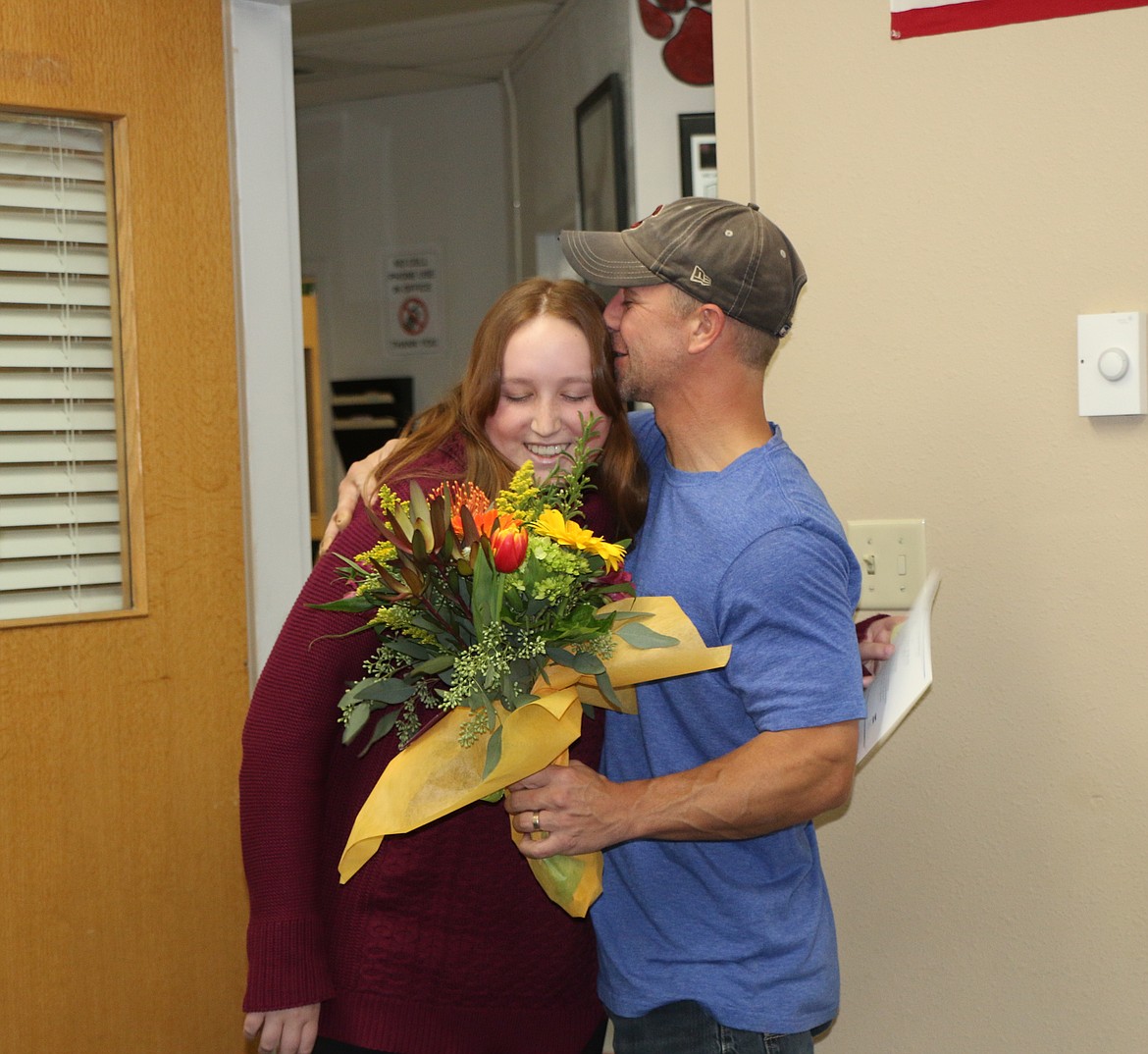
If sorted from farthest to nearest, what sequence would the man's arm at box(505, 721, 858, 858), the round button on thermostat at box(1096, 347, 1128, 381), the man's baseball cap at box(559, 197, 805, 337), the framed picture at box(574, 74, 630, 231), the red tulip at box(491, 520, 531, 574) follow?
the framed picture at box(574, 74, 630, 231), the round button on thermostat at box(1096, 347, 1128, 381), the man's baseball cap at box(559, 197, 805, 337), the man's arm at box(505, 721, 858, 858), the red tulip at box(491, 520, 531, 574)

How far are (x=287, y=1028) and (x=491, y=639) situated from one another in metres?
0.55

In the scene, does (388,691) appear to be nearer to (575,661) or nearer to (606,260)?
(575,661)

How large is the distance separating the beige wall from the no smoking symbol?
133 inches

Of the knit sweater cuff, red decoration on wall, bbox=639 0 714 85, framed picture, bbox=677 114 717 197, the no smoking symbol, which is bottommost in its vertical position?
the knit sweater cuff

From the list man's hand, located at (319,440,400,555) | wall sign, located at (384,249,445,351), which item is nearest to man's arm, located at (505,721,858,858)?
man's hand, located at (319,440,400,555)

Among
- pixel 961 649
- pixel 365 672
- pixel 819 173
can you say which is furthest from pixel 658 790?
pixel 819 173

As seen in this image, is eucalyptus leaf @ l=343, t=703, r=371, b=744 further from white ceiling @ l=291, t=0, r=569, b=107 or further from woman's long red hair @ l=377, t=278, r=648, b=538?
white ceiling @ l=291, t=0, r=569, b=107

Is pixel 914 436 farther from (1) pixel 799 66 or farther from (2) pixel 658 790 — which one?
(2) pixel 658 790

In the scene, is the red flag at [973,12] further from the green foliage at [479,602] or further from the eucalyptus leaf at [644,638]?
the eucalyptus leaf at [644,638]

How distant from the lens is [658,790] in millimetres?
1199

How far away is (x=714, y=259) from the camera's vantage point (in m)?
1.29

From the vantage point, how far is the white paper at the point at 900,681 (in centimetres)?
125

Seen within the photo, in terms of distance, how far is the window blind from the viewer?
195 centimetres

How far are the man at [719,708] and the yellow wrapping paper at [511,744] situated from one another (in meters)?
0.07
